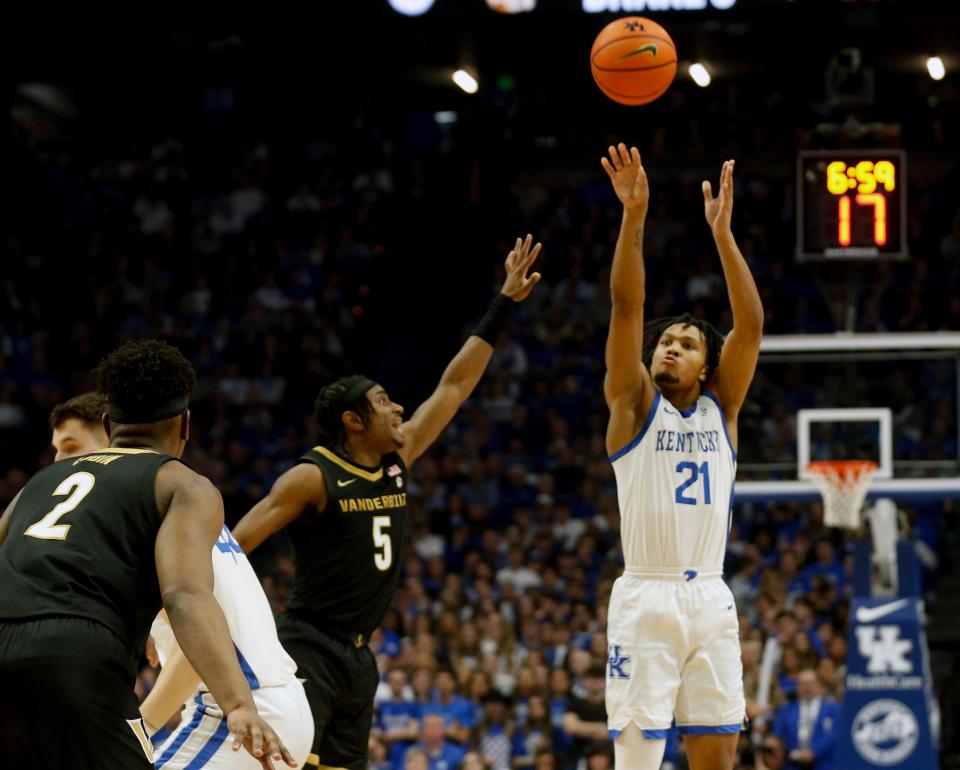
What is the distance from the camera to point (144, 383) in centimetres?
435

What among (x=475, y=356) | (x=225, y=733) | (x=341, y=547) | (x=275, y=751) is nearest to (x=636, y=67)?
(x=475, y=356)

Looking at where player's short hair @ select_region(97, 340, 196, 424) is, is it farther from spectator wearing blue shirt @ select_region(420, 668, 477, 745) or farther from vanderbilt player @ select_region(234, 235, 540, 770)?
spectator wearing blue shirt @ select_region(420, 668, 477, 745)

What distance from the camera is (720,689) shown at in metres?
6.03

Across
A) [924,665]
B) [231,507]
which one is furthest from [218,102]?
[924,665]

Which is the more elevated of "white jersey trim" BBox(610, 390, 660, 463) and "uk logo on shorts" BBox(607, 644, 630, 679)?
"white jersey trim" BBox(610, 390, 660, 463)

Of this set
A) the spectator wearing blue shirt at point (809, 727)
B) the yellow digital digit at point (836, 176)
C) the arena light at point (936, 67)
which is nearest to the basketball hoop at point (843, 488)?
the spectator wearing blue shirt at point (809, 727)

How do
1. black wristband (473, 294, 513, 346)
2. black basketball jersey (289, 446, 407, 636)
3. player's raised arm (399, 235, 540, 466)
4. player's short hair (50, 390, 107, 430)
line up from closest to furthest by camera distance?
player's short hair (50, 390, 107, 430)
black basketball jersey (289, 446, 407, 636)
player's raised arm (399, 235, 540, 466)
black wristband (473, 294, 513, 346)

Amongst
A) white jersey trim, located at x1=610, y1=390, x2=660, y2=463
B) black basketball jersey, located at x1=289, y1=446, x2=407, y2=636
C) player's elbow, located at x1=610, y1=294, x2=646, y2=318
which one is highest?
player's elbow, located at x1=610, y1=294, x2=646, y2=318

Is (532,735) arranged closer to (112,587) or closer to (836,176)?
(836,176)

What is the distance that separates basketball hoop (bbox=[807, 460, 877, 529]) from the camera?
465 inches

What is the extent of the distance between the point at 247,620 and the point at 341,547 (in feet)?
4.78

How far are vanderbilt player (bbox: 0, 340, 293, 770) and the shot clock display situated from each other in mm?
8489

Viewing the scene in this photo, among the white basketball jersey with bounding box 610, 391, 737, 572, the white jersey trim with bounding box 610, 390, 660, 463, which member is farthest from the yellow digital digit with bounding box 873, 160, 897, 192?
the white jersey trim with bounding box 610, 390, 660, 463

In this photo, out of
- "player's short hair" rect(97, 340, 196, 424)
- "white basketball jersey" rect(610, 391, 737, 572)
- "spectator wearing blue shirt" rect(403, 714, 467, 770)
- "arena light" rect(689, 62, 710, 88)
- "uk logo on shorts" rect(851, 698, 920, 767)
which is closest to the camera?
"player's short hair" rect(97, 340, 196, 424)
